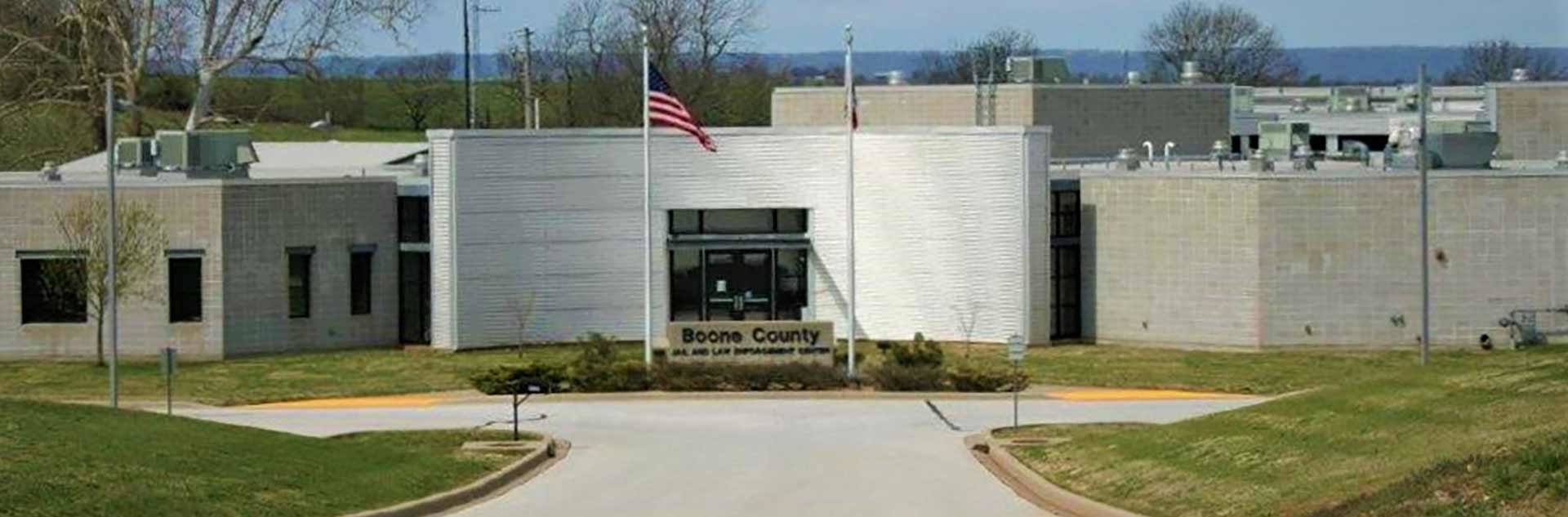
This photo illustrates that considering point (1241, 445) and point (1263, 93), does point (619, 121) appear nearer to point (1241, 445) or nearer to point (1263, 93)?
point (1263, 93)

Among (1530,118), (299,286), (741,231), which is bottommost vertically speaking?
(299,286)

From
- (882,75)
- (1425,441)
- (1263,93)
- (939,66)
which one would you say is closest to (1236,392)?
(1425,441)

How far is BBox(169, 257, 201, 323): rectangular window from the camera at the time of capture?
5531 centimetres

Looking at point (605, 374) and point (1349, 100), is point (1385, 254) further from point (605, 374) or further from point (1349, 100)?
point (1349, 100)

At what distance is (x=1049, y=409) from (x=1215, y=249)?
9845 mm

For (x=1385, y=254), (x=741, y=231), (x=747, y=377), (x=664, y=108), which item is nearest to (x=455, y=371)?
(x=747, y=377)

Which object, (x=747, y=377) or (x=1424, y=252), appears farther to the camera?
(x=1424, y=252)

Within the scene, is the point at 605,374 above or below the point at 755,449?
above

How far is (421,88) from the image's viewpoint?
401ft

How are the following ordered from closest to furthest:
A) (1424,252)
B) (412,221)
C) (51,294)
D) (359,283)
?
1. (1424,252)
2. (51,294)
3. (359,283)
4. (412,221)

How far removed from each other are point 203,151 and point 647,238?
10.3m

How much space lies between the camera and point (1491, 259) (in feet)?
178

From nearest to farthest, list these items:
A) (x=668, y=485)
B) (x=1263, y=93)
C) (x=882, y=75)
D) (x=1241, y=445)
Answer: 1. (x=1241, y=445)
2. (x=668, y=485)
3. (x=882, y=75)
4. (x=1263, y=93)

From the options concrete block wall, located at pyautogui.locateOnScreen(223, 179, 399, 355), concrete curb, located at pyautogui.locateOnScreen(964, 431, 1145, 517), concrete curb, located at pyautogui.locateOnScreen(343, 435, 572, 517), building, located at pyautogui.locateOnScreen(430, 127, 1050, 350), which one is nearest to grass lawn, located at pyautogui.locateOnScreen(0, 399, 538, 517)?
concrete curb, located at pyautogui.locateOnScreen(343, 435, 572, 517)
